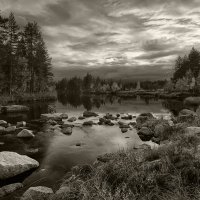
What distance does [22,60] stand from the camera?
47656mm

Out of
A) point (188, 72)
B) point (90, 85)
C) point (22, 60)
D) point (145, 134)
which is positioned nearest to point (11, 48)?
point (22, 60)

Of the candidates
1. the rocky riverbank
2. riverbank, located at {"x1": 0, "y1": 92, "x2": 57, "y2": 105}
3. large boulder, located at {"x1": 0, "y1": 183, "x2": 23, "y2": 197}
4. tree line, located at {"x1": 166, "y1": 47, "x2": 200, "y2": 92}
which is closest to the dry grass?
the rocky riverbank

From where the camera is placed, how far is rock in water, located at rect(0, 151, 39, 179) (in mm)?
8470

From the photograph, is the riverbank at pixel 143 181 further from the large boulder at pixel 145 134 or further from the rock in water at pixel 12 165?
the large boulder at pixel 145 134

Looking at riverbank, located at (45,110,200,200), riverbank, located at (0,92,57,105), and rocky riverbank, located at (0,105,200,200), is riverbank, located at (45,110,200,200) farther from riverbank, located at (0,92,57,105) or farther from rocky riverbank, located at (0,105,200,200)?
riverbank, located at (0,92,57,105)

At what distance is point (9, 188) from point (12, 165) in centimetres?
132

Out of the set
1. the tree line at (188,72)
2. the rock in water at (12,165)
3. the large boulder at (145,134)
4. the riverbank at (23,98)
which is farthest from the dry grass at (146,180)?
the tree line at (188,72)

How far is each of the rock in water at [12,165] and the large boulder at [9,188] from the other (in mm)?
849

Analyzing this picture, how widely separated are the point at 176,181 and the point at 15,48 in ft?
144

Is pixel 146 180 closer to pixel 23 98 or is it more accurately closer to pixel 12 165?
pixel 12 165

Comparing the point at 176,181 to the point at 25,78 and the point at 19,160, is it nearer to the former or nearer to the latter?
the point at 19,160

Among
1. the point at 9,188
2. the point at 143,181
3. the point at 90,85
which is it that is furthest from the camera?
the point at 90,85

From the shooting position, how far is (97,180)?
22.4ft

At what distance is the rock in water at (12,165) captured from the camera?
847 centimetres
